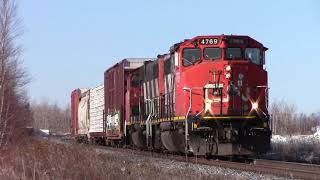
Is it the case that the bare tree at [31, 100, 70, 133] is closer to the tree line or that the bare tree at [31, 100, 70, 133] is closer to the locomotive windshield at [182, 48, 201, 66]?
the tree line

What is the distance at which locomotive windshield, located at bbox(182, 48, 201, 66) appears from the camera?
55.5 ft

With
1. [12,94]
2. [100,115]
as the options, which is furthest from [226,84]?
[100,115]

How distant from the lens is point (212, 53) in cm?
1681

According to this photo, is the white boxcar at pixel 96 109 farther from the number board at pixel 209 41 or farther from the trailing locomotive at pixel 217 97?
the number board at pixel 209 41

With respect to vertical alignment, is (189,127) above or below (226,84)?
below

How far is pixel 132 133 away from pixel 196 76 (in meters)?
8.32

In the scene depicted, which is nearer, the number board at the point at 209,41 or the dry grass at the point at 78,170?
the dry grass at the point at 78,170

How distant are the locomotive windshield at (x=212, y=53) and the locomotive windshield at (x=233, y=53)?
10.9 inches

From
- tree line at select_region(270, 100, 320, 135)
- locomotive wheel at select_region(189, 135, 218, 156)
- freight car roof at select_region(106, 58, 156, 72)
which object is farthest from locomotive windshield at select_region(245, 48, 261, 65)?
tree line at select_region(270, 100, 320, 135)

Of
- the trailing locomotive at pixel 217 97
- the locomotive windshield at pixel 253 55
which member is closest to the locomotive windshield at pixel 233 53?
the trailing locomotive at pixel 217 97

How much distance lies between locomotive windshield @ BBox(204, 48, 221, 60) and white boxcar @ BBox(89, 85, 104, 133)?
622 inches

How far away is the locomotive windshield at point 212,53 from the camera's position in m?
16.8

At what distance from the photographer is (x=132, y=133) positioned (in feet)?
79.4

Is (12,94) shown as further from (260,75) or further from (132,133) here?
(260,75)
